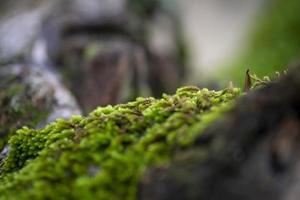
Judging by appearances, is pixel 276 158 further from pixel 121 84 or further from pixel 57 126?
pixel 121 84

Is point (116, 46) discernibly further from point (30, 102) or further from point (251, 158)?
point (251, 158)

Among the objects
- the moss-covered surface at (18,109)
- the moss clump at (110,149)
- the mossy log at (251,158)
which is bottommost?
the mossy log at (251,158)

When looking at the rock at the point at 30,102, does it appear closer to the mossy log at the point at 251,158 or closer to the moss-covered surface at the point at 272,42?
the mossy log at the point at 251,158

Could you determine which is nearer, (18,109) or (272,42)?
(18,109)

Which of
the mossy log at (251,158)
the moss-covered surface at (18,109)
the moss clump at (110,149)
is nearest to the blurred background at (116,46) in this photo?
the moss-covered surface at (18,109)

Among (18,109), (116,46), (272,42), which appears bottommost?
(18,109)

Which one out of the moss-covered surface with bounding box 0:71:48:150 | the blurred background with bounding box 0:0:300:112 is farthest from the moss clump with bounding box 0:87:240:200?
the blurred background with bounding box 0:0:300:112

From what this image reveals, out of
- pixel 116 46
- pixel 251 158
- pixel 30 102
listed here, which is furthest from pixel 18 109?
pixel 116 46
